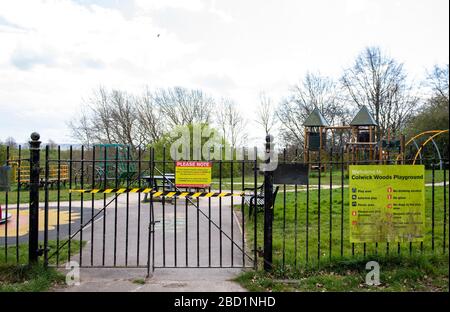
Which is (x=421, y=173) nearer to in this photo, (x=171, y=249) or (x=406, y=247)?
(x=406, y=247)

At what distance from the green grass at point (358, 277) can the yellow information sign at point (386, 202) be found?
381 mm

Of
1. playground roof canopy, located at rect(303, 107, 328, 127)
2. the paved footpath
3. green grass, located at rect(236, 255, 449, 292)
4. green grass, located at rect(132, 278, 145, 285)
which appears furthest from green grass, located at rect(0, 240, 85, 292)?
playground roof canopy, located at rect(303, 107, 328, 127)

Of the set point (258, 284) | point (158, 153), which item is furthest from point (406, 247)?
point (158, 153)

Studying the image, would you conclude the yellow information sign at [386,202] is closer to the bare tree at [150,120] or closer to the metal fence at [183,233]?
the metal fence at [183,233]

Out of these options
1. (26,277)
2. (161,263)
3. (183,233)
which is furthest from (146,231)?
(26,277)

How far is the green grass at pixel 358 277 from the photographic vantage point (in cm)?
523

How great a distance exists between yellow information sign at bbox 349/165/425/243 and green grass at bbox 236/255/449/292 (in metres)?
0.38

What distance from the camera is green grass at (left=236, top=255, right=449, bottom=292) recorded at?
523cm

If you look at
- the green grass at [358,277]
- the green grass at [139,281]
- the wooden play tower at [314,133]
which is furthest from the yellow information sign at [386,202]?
the wooden play tower at [314,133]

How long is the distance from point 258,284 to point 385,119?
35213mm

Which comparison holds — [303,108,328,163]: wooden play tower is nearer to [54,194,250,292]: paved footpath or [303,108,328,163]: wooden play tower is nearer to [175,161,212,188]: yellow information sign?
[54,194,250,292]: paved footpath

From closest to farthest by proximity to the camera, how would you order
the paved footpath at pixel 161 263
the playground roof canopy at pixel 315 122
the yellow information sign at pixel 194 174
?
the paved footpath at pixel 161 263 → the yellow information sign at pixel 194 174 → the playground roof canopy at pixel 315 122

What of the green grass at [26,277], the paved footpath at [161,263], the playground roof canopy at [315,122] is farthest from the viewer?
the playground roof canopy at [315,122]

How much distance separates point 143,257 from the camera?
6.88m
